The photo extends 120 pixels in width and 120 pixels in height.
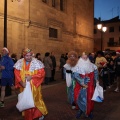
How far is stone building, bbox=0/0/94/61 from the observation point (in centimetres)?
1897

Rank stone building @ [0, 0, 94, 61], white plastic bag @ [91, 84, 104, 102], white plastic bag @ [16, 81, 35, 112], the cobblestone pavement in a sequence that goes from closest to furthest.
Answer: white plastic bag @ [16, 81, 35, 112], white plastic bag @ [91, 84, 104, 102], the cobblestone pavement, stone building @ [0, 0, 94, 61]

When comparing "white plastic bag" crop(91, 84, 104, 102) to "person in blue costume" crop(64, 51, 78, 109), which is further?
"person in blue costume" crop(64, 51, 78, 109)

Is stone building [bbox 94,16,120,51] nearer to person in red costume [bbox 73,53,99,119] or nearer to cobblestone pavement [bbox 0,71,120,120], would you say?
cobblestone pavement [bbox 0,71,120,120]

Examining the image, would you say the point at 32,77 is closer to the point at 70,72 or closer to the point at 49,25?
the point at 70,72

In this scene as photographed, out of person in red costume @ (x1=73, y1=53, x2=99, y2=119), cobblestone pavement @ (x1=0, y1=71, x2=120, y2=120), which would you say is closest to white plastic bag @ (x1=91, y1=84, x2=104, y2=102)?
person in red costume @ (x1=73, y1=53, x2=99, y2=119)

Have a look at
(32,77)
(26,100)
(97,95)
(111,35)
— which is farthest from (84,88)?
(111,35)

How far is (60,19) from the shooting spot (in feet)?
83.8

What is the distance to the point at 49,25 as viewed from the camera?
2356 cm

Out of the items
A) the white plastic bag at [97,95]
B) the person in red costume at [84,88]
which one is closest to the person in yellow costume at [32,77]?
the person in red costume at [84,88]

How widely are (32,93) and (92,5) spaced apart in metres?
29.2

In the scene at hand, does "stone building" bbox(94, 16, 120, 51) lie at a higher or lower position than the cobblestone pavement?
higher

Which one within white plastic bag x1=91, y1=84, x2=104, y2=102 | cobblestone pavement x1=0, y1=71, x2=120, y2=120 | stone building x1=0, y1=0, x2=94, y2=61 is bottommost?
cobblestone pavement x1=0, y1=71, x2=120, y2=120

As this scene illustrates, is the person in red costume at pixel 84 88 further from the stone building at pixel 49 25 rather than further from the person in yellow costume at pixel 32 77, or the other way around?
the stone building at pixel 49 25

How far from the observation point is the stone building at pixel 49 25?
62.2ft
